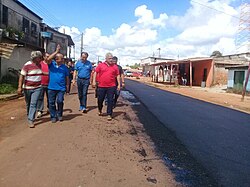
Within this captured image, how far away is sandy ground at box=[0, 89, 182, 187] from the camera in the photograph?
4.19 meters

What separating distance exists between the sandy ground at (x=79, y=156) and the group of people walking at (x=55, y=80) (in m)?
0.50

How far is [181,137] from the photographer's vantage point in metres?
7.15

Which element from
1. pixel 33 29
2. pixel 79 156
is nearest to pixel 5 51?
pixel 79 156

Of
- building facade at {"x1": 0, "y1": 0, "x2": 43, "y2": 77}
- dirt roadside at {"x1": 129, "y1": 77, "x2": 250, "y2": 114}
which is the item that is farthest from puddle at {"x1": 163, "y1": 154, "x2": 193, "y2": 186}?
building facade at {"x1": 0, "y1": 0, "x2": 43, "y2": 77}

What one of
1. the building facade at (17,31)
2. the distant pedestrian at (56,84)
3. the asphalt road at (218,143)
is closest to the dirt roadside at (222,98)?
the asphalt road at (218,143)

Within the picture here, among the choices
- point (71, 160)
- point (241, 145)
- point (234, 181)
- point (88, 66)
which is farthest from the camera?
point (88, 66)

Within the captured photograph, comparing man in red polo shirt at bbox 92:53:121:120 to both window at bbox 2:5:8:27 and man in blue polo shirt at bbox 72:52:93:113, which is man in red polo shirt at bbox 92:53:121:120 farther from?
window at bbox 2:5:8:27

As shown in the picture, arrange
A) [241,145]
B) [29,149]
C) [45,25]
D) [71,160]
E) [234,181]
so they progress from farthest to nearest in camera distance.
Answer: [45,25], [241,145], [29,149], [71,160], [234,181]

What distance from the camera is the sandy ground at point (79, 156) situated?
4.19 m

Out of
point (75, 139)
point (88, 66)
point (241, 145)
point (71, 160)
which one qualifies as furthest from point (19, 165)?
point (88, 66)

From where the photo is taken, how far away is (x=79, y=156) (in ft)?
16.8

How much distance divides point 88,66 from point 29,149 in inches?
173

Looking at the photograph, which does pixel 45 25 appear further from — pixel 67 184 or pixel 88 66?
pixel 67 184

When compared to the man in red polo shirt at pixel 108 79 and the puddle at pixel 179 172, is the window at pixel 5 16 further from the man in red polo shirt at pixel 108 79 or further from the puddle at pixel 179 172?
the puddle at pixel 179 172
